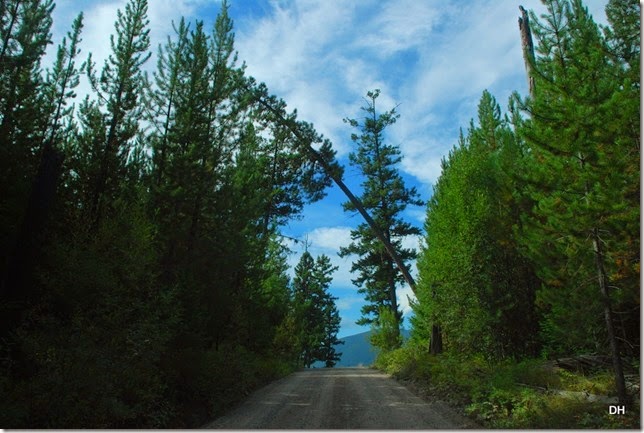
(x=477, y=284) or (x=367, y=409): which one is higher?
(x=477, y=284)

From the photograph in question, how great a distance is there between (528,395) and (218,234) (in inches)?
388

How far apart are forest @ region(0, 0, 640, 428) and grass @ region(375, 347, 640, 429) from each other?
0.11m

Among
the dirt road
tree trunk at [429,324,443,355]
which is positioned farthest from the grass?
tree trunk at [429,324,443,355]

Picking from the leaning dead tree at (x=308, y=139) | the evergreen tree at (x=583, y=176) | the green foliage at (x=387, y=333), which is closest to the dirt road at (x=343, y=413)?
the evergreen tree at (x=583, y=176)

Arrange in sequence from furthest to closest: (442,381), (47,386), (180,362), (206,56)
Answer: (206,56)
(442,381)
(180,362)
(47,386)

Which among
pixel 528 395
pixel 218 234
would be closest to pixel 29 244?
pixel 218 234

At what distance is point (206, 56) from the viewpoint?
46.2ft

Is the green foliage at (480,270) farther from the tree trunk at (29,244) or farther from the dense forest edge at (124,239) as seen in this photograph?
the tree trunk at (29,244)

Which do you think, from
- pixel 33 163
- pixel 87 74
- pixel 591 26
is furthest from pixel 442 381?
pixel 87 74

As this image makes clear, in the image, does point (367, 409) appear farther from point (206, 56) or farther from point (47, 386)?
point (206, 56)

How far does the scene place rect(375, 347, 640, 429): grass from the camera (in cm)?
682

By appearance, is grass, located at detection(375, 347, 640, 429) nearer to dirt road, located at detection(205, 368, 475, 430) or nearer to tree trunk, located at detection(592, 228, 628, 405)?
tree trunk, located at detection(592, 228, 628, 405)

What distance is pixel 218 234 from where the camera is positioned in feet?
45.5

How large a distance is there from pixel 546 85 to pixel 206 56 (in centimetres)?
1051
